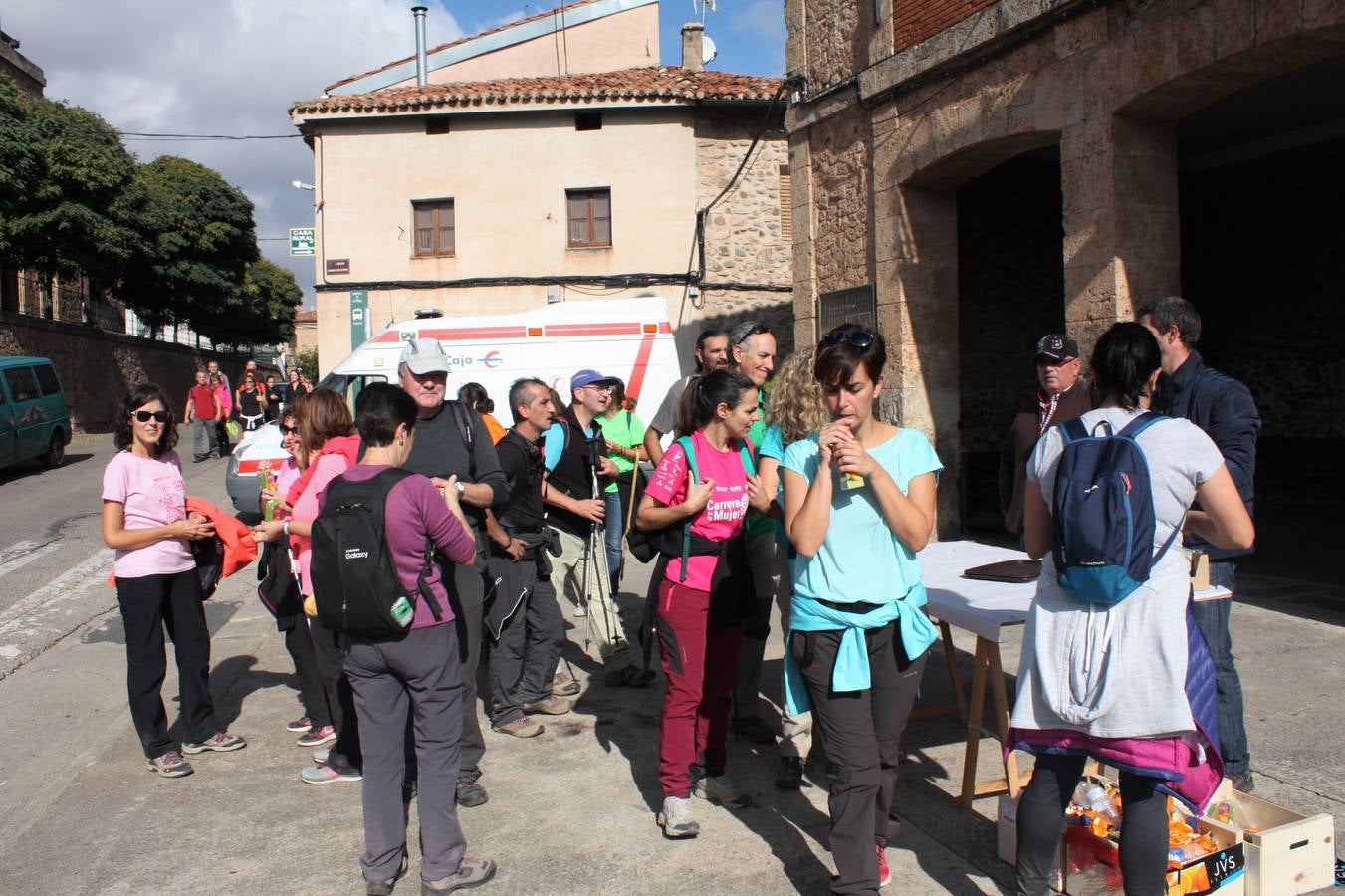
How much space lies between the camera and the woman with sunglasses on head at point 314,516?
4.45 metres

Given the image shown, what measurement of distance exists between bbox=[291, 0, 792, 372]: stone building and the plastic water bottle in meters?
18.8

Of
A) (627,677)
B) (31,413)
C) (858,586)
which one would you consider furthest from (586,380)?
(31,413)

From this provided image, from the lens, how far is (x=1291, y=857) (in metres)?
3.15

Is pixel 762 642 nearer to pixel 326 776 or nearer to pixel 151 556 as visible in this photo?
pixel 326 776

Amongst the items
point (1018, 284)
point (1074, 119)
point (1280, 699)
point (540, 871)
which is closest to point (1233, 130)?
point (1018, 284)

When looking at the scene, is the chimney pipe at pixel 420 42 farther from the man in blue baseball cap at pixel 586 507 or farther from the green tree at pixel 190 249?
the man in blue baseball cap at pixel 586 507

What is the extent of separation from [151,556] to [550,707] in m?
2.04

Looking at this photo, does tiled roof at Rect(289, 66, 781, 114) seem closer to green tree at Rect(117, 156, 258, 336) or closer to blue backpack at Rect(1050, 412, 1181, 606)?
green tree at Rect(117, 156, 258, 336)

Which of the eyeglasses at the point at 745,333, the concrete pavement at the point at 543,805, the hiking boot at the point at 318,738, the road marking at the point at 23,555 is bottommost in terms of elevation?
the concrete pavement at the point at 543,805

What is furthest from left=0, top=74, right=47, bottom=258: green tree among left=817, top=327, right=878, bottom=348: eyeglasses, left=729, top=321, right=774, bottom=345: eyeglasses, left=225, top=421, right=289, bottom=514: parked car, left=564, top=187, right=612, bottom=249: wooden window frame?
left=817, top=327, right=878, bottom=348: eyeglasses

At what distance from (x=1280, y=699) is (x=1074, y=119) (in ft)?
15.2

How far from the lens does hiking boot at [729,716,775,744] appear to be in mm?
4926

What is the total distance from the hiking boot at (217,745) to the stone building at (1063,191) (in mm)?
6271

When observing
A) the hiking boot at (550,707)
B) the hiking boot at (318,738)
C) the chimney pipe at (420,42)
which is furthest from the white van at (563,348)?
the chimney pipe at (420,42)
